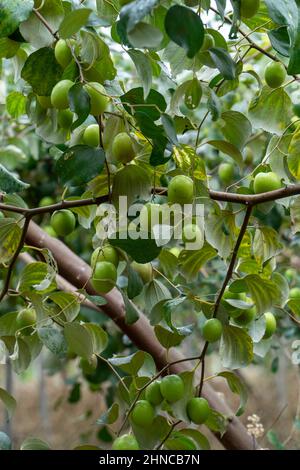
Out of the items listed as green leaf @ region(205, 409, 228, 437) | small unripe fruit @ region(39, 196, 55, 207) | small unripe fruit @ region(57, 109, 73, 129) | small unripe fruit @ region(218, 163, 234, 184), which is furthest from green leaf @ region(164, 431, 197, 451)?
small unripe fruit @ region(39, 196, 55, 207)

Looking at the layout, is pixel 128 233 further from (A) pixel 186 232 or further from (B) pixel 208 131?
(B) pixel 208 131

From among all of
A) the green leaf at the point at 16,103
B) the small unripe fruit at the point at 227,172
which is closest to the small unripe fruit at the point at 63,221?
the green leaf at the point at 16,103

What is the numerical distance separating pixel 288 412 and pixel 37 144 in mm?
3573

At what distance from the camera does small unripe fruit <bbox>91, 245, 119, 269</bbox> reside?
28.1 inches

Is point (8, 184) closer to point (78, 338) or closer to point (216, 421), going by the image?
point (78, 338)

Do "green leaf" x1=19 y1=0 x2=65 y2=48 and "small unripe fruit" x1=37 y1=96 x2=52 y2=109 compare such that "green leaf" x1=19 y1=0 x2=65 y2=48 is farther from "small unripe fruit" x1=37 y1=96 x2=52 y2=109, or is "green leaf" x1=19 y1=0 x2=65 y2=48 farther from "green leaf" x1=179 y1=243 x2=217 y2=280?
"green leaf" x1=179 y1=243 x2=217 y2=280

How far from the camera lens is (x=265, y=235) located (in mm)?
788

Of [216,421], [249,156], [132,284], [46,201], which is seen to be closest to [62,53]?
[132,284]

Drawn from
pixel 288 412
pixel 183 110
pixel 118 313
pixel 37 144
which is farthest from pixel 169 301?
pixel 288 412

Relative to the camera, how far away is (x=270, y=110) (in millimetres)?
803

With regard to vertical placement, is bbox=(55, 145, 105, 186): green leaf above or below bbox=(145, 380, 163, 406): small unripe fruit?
above

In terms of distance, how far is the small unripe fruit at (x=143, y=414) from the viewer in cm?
68

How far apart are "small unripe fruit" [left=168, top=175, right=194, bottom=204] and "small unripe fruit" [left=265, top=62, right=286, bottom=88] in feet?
0.62

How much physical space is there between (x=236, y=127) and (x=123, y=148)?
0.18 meters
